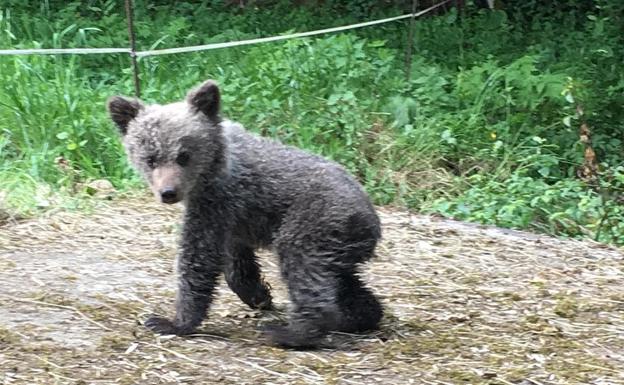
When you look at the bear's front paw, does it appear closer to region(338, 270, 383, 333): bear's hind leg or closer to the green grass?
region(338, 270, 383, 333): bear's hind leg

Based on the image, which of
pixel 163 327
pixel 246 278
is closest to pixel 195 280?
pixel 163 327

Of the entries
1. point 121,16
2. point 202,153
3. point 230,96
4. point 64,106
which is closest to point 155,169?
point 202,153

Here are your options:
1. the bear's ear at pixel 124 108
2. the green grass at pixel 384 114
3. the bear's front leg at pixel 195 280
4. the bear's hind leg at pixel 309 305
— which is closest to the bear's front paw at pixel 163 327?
the bear's front leg at pixel 195 280

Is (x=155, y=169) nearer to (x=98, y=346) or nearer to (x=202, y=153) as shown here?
(x=202, y=153)

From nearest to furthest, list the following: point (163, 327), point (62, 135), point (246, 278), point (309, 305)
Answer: point (309, 305)
point (163, 327)
point (246, 278)
point (62, 135)

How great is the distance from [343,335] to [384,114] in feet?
14.3

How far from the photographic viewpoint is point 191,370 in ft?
12.9

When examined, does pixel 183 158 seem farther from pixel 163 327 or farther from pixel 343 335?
pixel 343 335

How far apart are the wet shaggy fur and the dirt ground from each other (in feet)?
0.46

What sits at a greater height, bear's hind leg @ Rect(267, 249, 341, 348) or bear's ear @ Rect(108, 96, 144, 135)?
bear's ear @ Rect(108, 96, 144, 135)

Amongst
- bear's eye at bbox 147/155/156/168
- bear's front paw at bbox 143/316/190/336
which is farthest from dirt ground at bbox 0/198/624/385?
bear's eye at bbox 147/155/156/168

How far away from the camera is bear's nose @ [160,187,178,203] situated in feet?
14.0

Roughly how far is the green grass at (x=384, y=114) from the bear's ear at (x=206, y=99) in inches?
100

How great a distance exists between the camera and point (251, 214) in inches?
176
